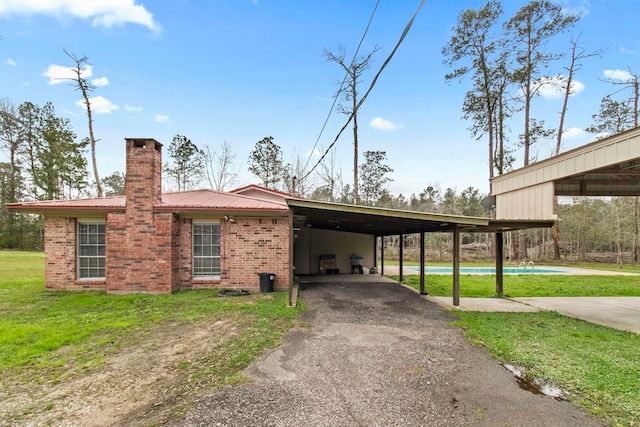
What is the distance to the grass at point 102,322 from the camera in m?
4.27

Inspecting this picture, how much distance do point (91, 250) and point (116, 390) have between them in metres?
7.73

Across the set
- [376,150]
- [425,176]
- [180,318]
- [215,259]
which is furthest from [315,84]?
[425,176]

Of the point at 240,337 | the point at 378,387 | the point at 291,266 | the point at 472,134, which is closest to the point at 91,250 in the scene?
the point at 291,266

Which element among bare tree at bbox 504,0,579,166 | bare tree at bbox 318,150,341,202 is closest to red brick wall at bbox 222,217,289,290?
bare tree at bbox 318,150,341,202

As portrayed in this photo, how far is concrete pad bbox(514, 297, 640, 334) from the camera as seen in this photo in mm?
6727

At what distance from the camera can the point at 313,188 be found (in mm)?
26312

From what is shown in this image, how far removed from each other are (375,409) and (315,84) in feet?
40.0

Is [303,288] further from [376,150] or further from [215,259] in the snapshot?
[376,150]

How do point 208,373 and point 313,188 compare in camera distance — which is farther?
point 313,188

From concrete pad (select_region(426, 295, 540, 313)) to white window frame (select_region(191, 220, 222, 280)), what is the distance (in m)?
6.49

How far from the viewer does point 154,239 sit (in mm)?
8945

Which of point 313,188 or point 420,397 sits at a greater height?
point 313,188

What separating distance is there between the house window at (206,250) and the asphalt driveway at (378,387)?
4.84 metres

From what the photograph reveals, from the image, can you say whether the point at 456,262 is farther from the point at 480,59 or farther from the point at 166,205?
the point at 480,59
